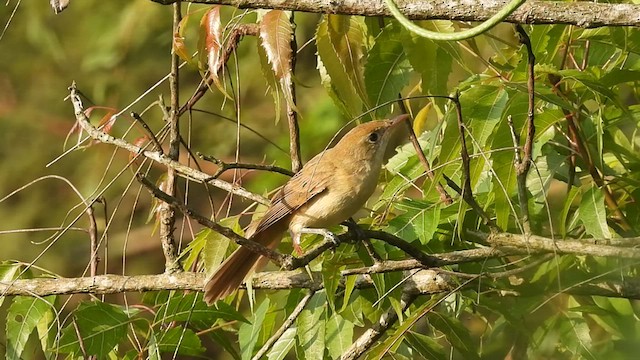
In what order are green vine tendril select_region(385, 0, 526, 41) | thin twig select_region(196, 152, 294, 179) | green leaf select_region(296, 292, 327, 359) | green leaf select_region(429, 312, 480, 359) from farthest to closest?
green leaf select_region(296, 292, 327, 359) → green leaf select_region(429, 312, 480, 359) → thin twig select_region(196, 152, 294, 179) → green vine tendril select_region(385, 0, 526, 41)

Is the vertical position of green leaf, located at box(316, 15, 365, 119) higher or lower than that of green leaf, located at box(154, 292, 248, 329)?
higher

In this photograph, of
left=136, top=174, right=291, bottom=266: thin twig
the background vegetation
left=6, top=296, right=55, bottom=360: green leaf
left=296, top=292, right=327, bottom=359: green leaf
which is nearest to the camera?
left=136, top=174, right=291, bottom=266: thin twig

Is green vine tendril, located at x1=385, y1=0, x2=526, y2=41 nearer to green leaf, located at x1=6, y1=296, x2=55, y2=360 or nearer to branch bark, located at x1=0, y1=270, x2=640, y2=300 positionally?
branch bark, located at x1=0, y1=270, x2=640, y2=300

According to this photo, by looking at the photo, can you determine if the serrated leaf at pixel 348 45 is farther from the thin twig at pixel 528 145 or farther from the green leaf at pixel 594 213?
the green leaf at pixel 594 213

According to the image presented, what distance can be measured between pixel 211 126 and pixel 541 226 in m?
4.60

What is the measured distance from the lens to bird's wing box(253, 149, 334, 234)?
318 centimetres

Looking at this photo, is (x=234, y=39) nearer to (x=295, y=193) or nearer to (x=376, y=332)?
(x=295, y=193)

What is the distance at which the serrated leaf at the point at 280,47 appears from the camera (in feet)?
8.76

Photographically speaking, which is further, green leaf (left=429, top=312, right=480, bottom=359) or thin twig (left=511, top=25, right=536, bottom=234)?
green leaf (left=429, top=312, right=480, bottom=359)

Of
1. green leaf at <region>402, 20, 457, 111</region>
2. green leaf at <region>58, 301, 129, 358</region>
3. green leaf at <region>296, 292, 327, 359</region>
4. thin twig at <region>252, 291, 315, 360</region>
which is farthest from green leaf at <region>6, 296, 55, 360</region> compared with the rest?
green leaf at <region>402, 20, 457, 111</region>

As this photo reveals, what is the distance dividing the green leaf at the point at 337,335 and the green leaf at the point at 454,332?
0.87 ft

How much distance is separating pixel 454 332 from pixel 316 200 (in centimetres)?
77

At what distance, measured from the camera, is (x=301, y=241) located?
3.34m

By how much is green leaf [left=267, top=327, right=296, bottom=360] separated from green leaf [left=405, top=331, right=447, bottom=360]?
1.49 ft
